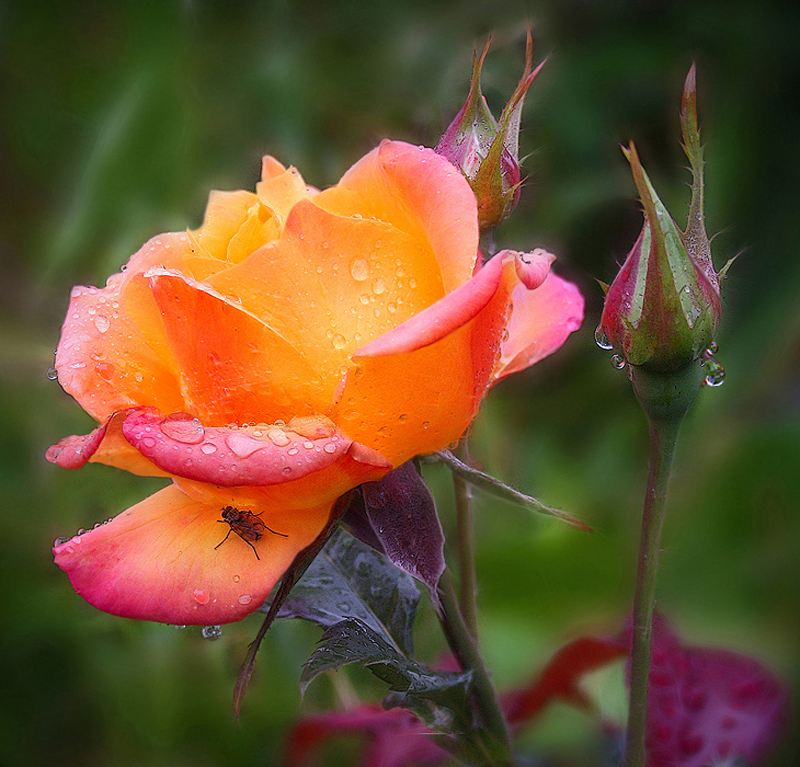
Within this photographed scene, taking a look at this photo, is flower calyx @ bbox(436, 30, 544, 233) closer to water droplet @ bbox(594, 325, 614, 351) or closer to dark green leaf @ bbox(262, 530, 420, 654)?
water droplet @ bbox(594, 325, 614, 351)

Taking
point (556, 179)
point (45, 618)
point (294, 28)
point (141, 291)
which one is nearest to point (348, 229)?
point (141, 291)

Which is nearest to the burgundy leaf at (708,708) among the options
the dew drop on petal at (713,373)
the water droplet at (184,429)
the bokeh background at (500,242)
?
the bokeh background at (500,242)

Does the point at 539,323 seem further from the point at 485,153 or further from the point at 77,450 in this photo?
the point at 77,450

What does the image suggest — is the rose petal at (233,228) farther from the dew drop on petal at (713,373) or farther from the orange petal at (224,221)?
the dew drop on petal at (713,373)

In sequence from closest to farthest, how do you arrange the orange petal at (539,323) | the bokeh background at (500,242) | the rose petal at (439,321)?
the rose petal at (439,321) < the orange petal at (539,323) < the bokeh background at (500,242)

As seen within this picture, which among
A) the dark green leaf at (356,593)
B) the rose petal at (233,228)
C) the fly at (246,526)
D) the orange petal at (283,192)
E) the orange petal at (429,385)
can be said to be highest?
the orange petal at (283,192)

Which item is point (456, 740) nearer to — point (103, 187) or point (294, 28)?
point (103, 187)
